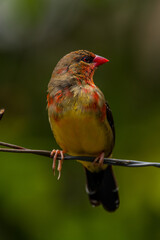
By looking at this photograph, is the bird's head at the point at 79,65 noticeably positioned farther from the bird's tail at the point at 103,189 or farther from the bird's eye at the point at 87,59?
the bird's tail at the point at 103,189

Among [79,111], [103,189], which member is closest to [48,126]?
[103,189]

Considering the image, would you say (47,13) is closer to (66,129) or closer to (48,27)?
(48,27)

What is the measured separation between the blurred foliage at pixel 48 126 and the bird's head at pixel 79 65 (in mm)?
1213

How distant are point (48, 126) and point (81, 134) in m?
1.62

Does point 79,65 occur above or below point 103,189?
above

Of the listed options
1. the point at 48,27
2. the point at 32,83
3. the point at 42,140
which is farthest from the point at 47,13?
the point at 42,140

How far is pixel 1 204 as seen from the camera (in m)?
4.44

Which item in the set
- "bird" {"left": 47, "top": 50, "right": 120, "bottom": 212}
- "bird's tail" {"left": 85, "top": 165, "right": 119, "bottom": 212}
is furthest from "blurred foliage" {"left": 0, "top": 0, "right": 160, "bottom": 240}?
"bird" {"left": 47, "top": 50, "right": 120, "bottom": 212}

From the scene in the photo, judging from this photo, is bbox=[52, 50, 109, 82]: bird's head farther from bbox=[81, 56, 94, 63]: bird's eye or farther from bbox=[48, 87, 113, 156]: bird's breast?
bbox=[48, 87, 113, 156]: bird's breast

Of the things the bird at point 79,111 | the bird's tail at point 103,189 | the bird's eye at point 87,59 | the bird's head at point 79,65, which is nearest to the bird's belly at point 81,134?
the bird at point 79,111

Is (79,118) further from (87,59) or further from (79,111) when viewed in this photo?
(87,59)

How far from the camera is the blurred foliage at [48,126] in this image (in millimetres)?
4395

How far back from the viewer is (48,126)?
5.11 m

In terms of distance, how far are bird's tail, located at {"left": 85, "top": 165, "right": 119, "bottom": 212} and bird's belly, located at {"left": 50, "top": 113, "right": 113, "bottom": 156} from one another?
62 cm
